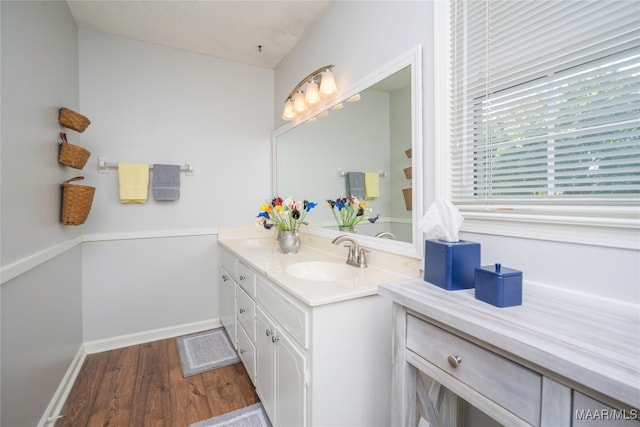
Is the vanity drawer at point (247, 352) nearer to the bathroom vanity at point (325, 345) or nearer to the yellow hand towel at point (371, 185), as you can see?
the bathroom vanity at point (325, 345)

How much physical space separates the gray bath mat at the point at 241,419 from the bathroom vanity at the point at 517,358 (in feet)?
3.16

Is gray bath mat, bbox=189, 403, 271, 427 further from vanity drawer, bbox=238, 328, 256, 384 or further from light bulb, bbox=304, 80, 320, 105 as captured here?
light bulb, bbox=304, 80, 320, 105

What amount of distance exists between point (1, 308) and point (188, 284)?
5.02 feet

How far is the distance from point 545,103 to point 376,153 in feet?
2.62

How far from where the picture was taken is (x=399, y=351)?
2.93 ft

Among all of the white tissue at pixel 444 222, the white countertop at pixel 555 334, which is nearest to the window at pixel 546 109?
the white tissue at pixel 444 222

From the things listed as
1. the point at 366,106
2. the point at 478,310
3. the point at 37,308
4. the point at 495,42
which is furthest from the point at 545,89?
the point at 37,308

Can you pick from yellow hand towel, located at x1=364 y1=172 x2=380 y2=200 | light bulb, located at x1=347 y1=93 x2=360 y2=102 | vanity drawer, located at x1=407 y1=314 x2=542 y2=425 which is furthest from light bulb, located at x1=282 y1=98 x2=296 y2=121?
vanity drawer, located at x1=407 y1=314 x2=542 y2=425

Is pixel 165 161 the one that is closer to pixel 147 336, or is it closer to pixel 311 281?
pixel 147 336

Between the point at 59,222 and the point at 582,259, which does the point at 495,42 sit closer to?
the point at 582,259

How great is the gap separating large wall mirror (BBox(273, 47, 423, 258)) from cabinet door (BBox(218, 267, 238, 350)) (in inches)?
29.4

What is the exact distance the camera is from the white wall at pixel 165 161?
2.27m

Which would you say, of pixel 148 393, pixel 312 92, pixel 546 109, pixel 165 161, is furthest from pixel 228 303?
pixel 546 109

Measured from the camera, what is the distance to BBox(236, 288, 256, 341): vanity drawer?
5.50 ft
